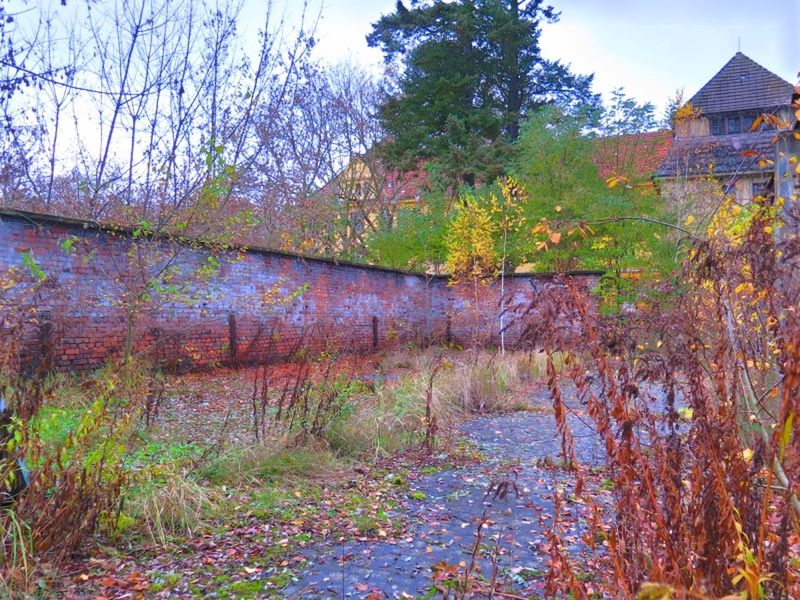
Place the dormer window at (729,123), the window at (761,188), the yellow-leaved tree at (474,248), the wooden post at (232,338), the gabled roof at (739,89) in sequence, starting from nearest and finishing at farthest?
the window at (761,188)
the wooden post at (232,338)
the yellow-leaved tree at (474,248)
the dormer window at (729,123)
the gabled roof at (739,89)

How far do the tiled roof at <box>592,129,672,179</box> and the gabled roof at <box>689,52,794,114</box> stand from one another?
7807mm

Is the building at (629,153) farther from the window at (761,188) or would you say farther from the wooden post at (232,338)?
the wooden post at (232,338)

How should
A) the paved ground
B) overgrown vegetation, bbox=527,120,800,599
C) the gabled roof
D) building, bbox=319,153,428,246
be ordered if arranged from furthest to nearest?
the gabled roof → building, bbox=319,153,428,246 → the paved ground → overgrown vegetation, bbox=527,120,800,599

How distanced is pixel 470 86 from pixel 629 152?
18.2 feet

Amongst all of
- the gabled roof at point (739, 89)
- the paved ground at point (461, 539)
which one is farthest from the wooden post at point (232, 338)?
the gabled roof at point (739, 89)

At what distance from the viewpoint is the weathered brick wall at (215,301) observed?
7504 millimetres

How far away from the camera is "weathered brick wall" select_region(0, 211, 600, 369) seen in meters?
7.50

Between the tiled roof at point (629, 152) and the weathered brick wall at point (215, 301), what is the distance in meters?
3.62

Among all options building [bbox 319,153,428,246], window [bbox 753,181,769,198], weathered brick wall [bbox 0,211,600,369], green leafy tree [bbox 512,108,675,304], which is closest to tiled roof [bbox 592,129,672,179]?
green leafy tree [bbox 512,108,675,304]

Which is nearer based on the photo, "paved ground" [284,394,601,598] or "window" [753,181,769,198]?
"paved ground" [284,394,601,598]

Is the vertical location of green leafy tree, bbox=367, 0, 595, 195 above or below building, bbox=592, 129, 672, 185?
above

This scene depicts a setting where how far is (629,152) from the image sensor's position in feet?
48.4

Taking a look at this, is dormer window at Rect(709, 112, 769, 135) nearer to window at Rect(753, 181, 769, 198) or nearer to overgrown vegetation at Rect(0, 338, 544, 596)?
window at Rect(753, 181, 769, 198)

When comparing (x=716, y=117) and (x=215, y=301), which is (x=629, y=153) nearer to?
(x=716, y=117)
